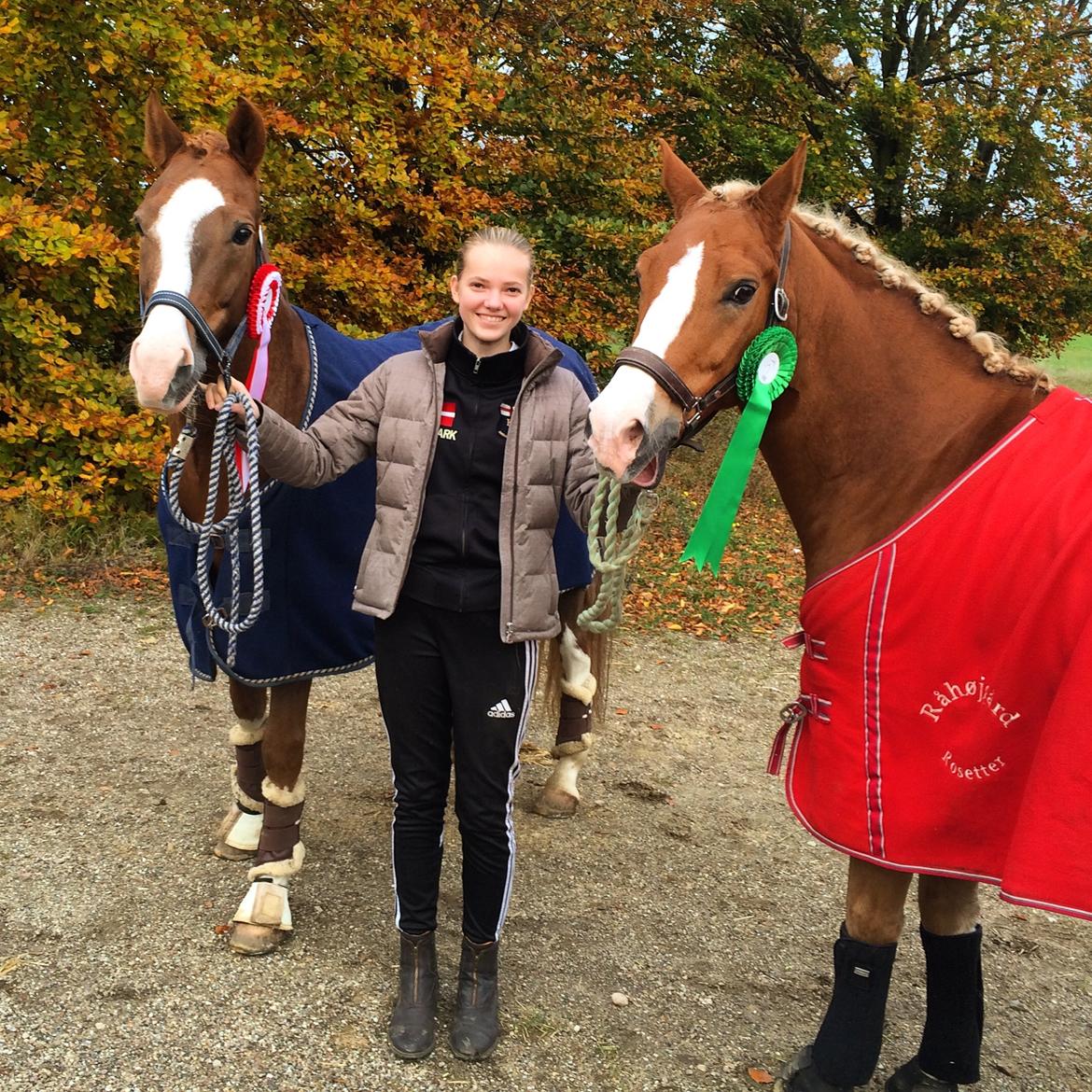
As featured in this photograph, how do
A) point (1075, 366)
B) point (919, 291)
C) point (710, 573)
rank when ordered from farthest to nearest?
point (1075, 366)
point (710, 573)
point (919, 291)

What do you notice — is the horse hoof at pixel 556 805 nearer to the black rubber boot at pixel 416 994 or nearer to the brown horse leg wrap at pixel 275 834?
the brown horse leg wrap at pixel 275 834

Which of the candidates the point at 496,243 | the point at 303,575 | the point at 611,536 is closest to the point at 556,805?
the point at 303,575

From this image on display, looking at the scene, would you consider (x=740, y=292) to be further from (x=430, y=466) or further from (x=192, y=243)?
(x=192, y=243)

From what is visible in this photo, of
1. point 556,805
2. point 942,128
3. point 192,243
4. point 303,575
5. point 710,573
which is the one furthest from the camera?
point 942,128

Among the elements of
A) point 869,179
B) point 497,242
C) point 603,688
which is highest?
point 869,179

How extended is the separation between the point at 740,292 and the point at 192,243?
134cm

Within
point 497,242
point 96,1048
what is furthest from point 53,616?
point 497,242

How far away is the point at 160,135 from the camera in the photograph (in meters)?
2.46

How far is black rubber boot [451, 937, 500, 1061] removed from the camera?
240cm

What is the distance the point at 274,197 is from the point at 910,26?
970 cm

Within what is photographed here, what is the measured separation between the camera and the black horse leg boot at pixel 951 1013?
2148 mm

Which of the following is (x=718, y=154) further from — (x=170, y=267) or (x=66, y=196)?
(x=170, y=267)

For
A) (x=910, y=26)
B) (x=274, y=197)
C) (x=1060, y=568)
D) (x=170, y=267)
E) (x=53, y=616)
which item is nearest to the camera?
(x=1060, y=568)

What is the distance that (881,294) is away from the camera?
2010 mm
